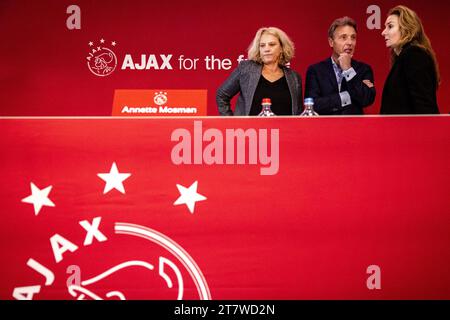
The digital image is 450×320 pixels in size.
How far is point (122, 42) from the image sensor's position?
4.61 m

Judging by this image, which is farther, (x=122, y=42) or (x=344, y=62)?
(x=122, y=42)

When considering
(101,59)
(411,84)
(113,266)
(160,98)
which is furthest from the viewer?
(101,59)

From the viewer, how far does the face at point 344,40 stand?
3.56 meters

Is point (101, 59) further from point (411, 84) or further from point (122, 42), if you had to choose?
point (411, 84)

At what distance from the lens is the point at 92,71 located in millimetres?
4605

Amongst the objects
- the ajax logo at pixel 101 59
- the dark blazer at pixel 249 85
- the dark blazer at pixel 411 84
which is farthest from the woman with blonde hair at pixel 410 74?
the ajax logo at pixel 101 59

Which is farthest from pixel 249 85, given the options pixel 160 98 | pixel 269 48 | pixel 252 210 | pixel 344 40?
pixel 160 98

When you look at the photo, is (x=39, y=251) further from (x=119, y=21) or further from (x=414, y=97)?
(x=119, y=21)

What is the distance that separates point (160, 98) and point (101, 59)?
0.73m

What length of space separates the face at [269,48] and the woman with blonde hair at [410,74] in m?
0.69

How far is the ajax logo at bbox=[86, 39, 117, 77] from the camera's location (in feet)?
15.1

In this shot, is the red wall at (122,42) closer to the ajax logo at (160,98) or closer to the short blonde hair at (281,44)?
the ajax logo at (160,98)

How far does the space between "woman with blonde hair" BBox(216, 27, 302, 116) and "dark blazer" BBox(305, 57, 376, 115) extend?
0.20 m
